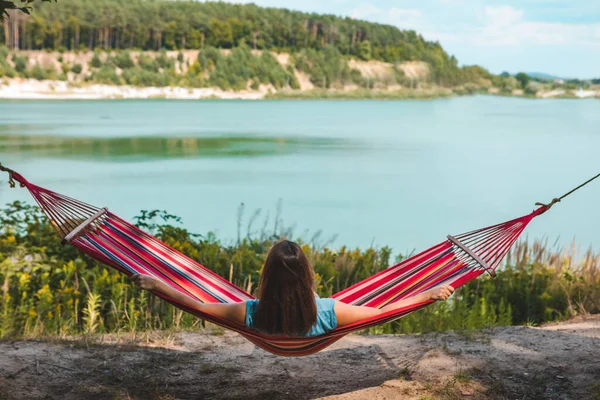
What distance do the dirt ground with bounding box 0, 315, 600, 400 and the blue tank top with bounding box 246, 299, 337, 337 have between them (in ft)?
1.38

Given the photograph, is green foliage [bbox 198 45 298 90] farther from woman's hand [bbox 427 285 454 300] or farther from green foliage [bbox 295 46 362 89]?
woman's hand [bbox 427 285 454 300]

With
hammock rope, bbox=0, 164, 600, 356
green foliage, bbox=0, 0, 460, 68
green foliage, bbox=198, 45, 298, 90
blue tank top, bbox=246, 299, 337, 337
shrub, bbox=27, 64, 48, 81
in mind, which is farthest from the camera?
green foliage, bbox=0, 0, 460, 68

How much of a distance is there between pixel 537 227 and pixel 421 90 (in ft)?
144

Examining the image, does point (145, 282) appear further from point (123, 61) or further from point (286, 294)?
point (123, 61)

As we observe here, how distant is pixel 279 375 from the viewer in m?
2.54

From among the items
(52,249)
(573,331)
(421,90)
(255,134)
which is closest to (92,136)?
(255,134)

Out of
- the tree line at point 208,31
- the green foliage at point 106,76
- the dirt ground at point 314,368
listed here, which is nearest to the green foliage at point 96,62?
the green foliage at point 106,76

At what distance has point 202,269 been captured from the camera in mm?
2484

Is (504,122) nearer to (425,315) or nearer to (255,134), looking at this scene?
(255,134)

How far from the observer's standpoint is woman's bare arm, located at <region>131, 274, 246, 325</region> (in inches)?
77.4

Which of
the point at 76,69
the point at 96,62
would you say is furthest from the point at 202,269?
the point at 96,62

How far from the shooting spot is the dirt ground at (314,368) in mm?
2320

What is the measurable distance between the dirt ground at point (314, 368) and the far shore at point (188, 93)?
3629 centimetres

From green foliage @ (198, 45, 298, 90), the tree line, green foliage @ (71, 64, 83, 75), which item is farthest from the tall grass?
the tree line
